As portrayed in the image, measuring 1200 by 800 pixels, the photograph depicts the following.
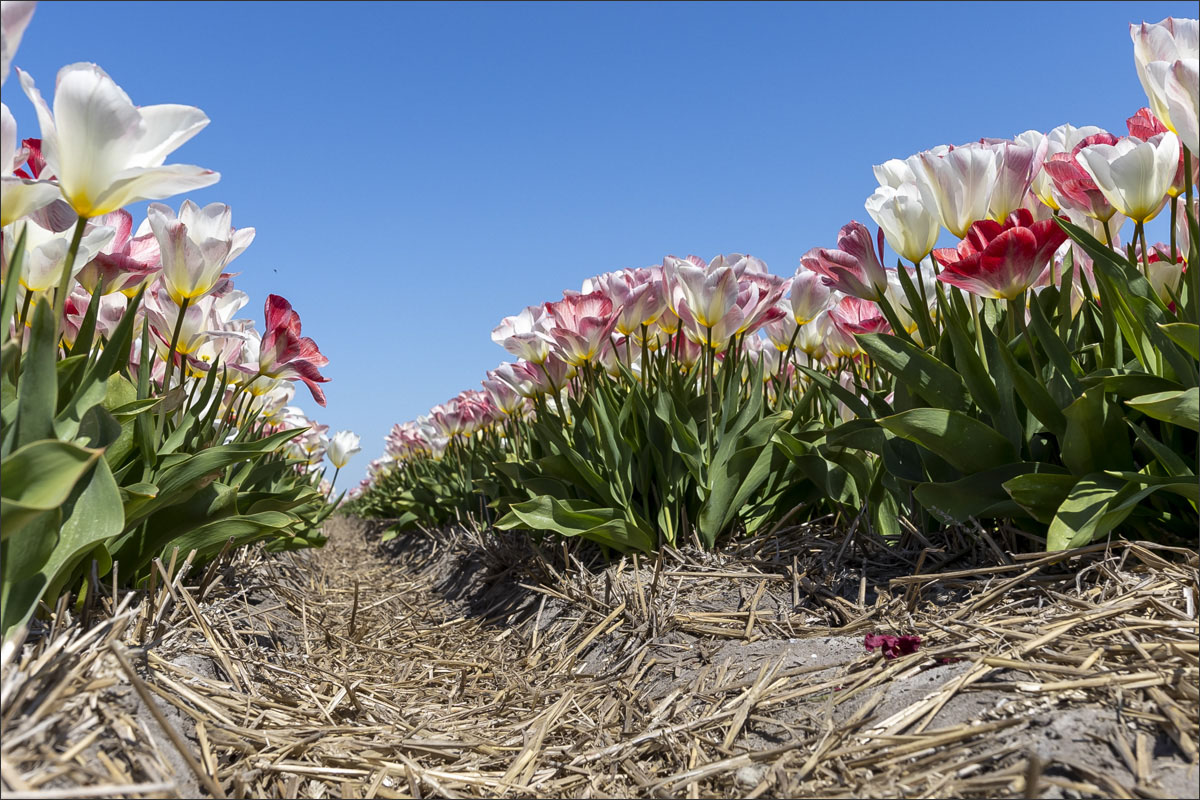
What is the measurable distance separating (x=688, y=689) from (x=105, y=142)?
62.4 inches

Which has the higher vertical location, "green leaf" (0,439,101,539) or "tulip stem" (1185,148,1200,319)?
"green leaf" (0,439,101,539)

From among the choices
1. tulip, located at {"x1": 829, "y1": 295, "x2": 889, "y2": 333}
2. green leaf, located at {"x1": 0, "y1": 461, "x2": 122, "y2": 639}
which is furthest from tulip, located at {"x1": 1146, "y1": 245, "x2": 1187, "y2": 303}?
green leaf, located at {"x1": 0, "y1": 461, "x2": 122, "y2": 639}

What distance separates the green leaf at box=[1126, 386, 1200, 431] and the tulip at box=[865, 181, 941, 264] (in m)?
0.65

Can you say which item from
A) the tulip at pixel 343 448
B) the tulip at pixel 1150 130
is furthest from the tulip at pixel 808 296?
the tulip at pixel 343 448

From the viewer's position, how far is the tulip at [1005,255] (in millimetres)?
1841

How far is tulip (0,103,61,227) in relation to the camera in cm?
117

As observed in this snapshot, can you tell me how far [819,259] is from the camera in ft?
7.50

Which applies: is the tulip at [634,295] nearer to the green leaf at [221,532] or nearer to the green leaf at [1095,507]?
the green leaf at [221,532]

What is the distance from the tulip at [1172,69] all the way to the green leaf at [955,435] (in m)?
0.74

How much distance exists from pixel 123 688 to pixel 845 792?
48.0 inches

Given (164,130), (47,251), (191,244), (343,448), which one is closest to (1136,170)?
(164,130)

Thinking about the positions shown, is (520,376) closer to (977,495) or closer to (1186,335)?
(977,495)

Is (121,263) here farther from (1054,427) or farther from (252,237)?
(1054,427)

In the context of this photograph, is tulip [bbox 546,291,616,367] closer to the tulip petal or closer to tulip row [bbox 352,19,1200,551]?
tulip row [bbox 352,19,1200,551]
